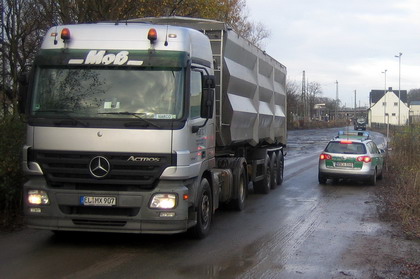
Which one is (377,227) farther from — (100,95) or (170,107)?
(100,95)

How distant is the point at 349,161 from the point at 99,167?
10.5 m

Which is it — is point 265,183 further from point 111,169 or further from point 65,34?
point 65,34

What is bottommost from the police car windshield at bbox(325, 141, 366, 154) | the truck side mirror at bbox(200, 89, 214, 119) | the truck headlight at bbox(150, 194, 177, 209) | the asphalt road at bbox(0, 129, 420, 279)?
the asphalt road at bbox(0, 129, 420, 279)

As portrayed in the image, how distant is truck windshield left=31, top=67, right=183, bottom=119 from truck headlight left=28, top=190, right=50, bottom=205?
1063 millimetres

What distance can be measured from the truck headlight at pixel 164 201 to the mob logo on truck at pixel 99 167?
0.74m

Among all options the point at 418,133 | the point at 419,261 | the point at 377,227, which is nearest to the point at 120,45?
the point at 419,261

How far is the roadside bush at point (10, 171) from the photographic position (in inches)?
331

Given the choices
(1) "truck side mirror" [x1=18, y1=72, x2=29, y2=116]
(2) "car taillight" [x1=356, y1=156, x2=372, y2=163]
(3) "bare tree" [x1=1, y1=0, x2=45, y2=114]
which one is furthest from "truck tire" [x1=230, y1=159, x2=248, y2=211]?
(3) "bare tree" [x1=1, y1=0, x2=45, y2=114]

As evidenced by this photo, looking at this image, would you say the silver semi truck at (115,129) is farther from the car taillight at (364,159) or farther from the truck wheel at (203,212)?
the car taillight at (364,159)

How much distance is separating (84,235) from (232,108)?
3.67 meters

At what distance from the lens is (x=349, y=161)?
1524cm

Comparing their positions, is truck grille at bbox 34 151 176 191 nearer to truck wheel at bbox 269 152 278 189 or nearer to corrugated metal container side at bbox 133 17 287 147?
corrugated metal container side at bbox 133 17 287 147

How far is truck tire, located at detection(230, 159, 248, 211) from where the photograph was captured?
10.2 meters

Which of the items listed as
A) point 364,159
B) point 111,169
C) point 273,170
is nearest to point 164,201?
point 111,169
